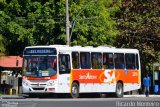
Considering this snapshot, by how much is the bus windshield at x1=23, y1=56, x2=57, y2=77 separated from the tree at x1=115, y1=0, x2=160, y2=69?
75.8 ft

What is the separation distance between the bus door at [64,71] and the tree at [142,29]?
2220cm

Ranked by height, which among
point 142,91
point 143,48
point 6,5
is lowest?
point 142,91

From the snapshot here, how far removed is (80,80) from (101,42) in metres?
18.7

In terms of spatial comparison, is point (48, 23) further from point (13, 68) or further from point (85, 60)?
point (85, 60)

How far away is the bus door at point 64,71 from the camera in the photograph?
34875 mm

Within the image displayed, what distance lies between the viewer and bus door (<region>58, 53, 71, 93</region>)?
34.9 m

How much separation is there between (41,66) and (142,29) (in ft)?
80.8

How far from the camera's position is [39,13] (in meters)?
53.5

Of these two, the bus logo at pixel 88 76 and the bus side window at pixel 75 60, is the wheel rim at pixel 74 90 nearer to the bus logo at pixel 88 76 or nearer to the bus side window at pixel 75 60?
the bus logo at pixel 88 76

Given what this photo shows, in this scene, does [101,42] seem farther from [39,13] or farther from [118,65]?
[118,65]

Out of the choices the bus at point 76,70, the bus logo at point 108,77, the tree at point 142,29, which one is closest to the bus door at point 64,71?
the bus at point 76,70

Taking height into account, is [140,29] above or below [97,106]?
above

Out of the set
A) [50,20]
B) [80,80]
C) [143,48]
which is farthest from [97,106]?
[143,48]

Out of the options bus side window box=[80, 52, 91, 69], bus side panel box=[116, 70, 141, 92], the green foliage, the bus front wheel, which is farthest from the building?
bus side window box=[80, 52, 91, 69]
